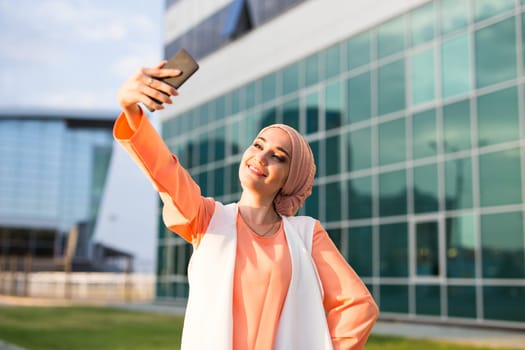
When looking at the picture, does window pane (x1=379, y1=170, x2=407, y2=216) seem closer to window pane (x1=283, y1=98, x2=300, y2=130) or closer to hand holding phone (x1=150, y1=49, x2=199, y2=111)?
window pane (x1=283, y1=98, x2=300, y2=130)

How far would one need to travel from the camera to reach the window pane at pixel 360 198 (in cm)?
1736

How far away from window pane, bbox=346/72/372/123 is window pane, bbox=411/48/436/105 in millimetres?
1584

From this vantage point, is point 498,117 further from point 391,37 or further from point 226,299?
point 226,299

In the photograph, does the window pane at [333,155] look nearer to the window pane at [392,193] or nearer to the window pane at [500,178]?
the window pane at [392,193]

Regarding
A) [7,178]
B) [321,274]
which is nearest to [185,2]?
[321,274]

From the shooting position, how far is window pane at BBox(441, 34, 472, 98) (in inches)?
585

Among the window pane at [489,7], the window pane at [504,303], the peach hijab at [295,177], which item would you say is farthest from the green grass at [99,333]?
the peach hijab at [295,177]

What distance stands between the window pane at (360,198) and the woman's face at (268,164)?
49.7 ft

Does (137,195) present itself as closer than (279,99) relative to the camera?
No

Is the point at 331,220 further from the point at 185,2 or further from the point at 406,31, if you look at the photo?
the point at 185,2

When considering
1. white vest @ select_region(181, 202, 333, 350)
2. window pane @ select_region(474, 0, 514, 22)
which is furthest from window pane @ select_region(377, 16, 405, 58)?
white vest @ select_region(181, 202, 333, 350)

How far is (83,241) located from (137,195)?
7.25 metres

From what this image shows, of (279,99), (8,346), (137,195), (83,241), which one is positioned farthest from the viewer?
(83,241)

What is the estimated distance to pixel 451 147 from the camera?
15.1m
